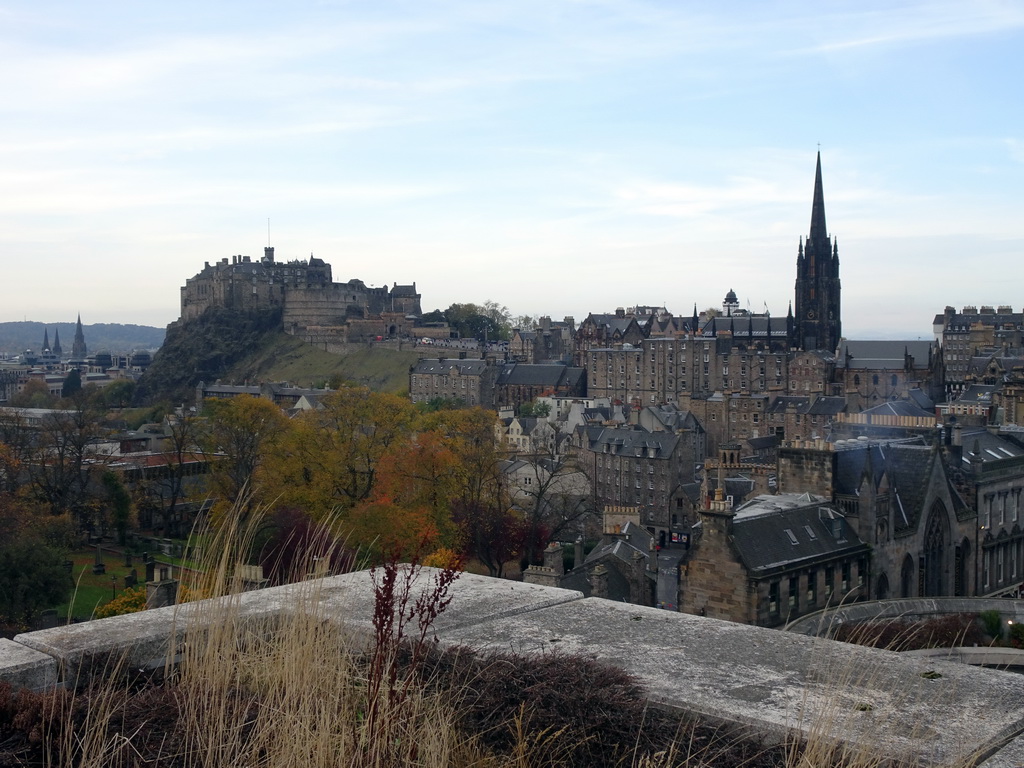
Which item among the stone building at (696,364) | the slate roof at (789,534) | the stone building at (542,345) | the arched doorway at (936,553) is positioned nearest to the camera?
the slate roof at (789,534)

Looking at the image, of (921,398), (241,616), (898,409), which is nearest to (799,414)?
Answer: (921,398)

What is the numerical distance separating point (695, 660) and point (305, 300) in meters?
134

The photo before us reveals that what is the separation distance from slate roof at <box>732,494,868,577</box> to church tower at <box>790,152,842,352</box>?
2547 inches

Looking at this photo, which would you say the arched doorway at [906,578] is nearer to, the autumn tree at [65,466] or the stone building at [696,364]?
the autumn tree at [65,466]

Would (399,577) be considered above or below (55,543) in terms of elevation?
above

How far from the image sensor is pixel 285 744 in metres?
3.62

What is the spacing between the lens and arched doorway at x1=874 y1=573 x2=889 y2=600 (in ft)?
82.2

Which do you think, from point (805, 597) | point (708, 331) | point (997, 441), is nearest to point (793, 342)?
Result: point (708, 331)

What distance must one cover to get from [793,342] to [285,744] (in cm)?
8765

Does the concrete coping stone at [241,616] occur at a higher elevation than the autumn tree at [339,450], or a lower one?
higher

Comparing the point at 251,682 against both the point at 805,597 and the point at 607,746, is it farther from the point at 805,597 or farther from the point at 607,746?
the point at 805,597

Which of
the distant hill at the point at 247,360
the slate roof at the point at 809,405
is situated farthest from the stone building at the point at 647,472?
the distant hill at the point at 247,360

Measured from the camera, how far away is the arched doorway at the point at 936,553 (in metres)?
27.4

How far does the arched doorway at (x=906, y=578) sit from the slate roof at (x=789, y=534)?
8.22ft
